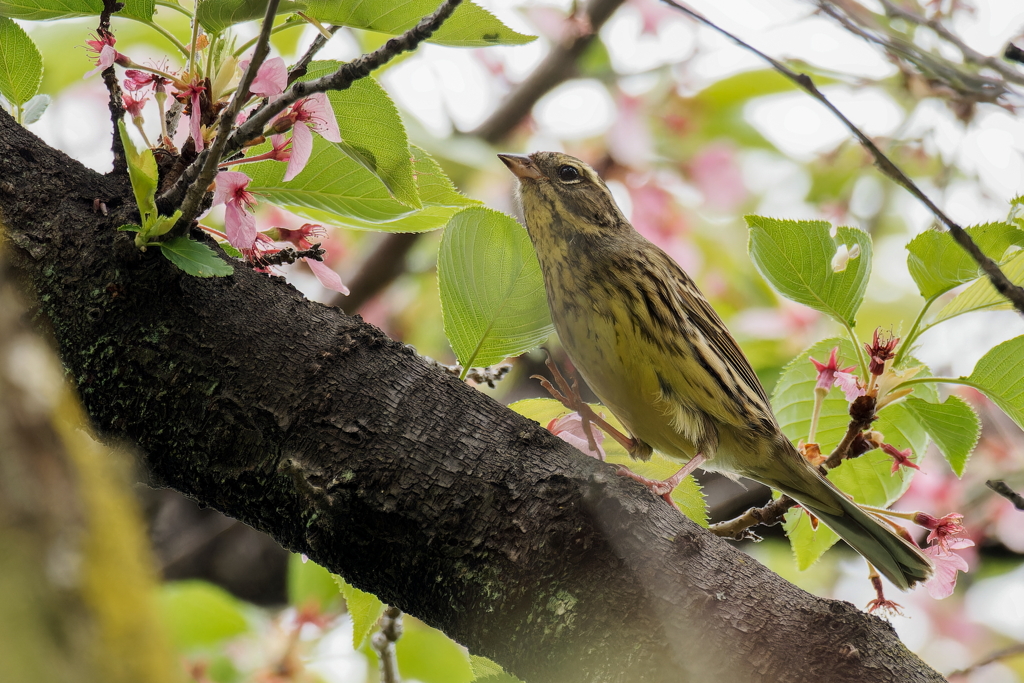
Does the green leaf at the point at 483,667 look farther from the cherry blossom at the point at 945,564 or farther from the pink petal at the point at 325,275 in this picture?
the cherry blossom at the point at 945,564

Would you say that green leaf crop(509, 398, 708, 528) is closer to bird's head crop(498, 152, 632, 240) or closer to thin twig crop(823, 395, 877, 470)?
thin twig crop(823, 395, 877, 470)

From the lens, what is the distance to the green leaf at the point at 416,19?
5.42ft

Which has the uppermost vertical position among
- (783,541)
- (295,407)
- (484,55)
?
(484,55)

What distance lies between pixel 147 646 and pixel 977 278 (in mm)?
2162

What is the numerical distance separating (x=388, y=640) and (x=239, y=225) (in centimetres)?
128

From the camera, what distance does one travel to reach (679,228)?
545cm

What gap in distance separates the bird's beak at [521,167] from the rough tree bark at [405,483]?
1.86m

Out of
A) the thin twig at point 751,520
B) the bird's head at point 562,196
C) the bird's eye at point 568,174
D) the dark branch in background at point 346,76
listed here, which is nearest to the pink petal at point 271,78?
the dark branch in background at point 346,76

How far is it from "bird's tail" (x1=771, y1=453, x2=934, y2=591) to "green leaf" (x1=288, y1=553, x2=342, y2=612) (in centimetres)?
192

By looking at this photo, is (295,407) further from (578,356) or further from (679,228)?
(679,228)

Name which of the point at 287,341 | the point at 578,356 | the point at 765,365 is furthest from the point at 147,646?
the point at 765,365

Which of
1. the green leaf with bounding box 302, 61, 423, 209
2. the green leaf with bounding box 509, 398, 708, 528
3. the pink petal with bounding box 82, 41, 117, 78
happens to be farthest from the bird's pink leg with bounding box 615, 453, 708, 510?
the pink petal with bounding box 82, 41, 117, 78

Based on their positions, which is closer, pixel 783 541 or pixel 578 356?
pixel 578 356

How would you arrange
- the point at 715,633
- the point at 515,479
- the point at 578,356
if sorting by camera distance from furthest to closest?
the point at 578,356
the point at 515,479
the point at 715,633
